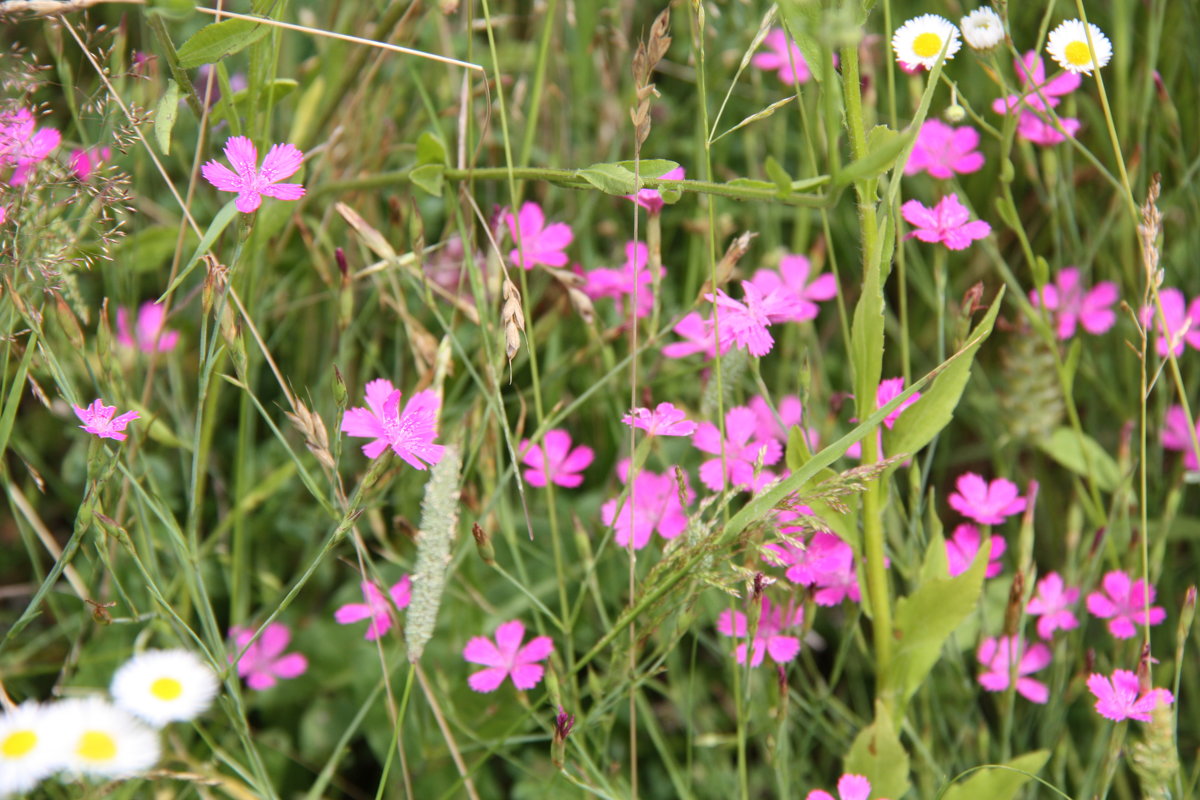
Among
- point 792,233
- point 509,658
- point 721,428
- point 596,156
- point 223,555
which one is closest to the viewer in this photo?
point 721,428

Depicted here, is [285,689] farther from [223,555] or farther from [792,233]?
[792,233]

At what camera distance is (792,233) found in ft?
4.30

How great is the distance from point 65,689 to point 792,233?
0.92m

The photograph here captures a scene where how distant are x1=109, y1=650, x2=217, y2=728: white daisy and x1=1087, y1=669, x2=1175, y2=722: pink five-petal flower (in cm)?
55

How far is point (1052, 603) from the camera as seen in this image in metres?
0.87

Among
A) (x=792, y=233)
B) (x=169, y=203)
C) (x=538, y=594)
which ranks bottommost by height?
(x=538, y=594)

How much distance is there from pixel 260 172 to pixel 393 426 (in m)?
0.18

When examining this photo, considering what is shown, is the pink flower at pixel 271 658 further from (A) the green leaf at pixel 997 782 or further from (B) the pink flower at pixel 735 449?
(A) the green leaf at pixel 997 782

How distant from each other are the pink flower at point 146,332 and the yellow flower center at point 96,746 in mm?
465

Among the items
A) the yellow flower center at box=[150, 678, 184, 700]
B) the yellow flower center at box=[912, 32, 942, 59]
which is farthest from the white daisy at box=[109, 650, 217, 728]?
the yellow flower center at box=[912, 32, 942, 59]

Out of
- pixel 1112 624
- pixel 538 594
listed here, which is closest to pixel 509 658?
pixel 538 594

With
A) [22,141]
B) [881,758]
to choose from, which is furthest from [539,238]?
[881,758]

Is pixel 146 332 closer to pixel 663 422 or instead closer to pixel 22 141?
pixel 22 141

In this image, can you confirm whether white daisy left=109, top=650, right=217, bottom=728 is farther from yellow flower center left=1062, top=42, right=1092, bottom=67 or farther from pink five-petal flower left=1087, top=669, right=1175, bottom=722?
yellow flower center left=1062, top=42, right=1092, bottom=67
